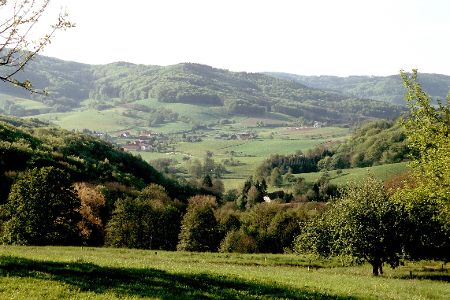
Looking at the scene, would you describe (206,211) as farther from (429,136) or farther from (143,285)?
(143,285)

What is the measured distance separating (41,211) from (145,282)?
146 feet

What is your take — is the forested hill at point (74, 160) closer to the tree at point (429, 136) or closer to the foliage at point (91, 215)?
the foliage at point (91, 215)

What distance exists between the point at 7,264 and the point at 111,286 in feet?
20.4

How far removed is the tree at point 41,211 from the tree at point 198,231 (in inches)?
819

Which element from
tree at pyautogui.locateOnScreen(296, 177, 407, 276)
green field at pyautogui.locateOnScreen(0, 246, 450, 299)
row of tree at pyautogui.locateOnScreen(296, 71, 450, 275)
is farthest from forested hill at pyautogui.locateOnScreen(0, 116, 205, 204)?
green field at pyautogui.locateOnScreen(0, 246, 450, 299)

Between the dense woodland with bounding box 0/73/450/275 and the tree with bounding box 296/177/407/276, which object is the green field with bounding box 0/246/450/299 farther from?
the dense woodland with bounding box 0/73/450/275

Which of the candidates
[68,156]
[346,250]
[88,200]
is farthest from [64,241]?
[68,156]

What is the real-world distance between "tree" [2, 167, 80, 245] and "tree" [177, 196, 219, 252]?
68.3ft

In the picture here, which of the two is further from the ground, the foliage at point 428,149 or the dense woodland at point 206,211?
the foliage at point 428,149

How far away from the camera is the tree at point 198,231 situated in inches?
3127

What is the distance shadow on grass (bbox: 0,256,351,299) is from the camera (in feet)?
67.8

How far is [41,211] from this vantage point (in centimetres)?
6131

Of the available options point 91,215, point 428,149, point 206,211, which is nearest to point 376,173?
point 206,211

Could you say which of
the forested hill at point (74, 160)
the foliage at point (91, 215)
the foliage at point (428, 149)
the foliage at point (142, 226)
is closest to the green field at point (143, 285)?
the foliage at point (428, 149)
